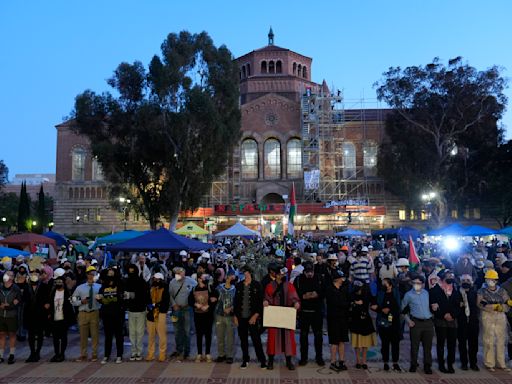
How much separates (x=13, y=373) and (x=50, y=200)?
305ft

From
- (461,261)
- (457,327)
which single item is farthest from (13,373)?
(461,261)

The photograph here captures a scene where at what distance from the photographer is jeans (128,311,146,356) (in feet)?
31.0

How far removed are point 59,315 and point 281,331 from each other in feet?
14.0

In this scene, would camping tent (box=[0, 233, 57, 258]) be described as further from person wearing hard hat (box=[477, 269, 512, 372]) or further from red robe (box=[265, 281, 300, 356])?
person wearing hard hat (box=[477, 269, 512, 372])

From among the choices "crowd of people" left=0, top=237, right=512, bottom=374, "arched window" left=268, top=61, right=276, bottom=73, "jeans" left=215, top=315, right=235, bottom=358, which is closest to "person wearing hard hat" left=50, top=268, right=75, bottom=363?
"crowd of people" left=0, top=237, right=512, bottom=374

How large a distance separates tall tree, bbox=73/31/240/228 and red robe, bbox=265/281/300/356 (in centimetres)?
2587

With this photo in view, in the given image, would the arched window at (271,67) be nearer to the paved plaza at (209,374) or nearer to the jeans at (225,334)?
the jeans at (225,334)

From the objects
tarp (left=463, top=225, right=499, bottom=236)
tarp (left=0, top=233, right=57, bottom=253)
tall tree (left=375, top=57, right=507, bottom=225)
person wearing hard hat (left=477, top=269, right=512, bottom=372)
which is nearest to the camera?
person wearing hard hat (left=477, top=269, right=512, bottom=372)

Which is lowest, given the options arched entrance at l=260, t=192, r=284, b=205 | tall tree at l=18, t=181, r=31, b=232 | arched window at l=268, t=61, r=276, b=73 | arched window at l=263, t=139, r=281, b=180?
tall tree at l=18, t=181, r=31, b=232

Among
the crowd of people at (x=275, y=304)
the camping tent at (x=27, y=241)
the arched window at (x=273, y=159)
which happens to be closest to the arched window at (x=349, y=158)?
the arched window at (x=273, y=159)

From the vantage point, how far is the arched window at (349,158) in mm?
52000

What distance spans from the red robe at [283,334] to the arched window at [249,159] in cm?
4350

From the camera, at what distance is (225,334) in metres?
9.39

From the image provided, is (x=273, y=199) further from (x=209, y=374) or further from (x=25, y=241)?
(x=209, y=374)
